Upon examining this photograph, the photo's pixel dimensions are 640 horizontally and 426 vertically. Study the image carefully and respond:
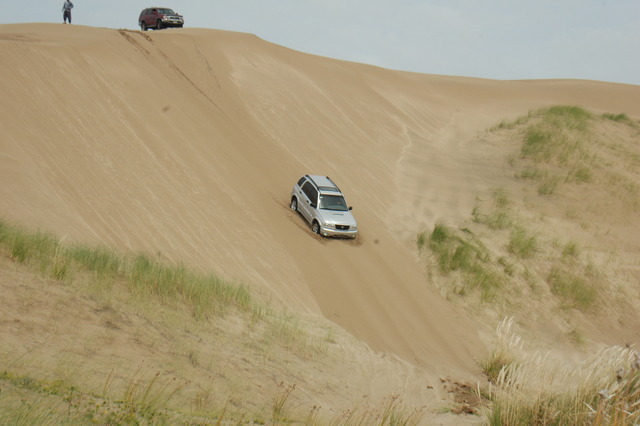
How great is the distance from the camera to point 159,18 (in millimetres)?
42562

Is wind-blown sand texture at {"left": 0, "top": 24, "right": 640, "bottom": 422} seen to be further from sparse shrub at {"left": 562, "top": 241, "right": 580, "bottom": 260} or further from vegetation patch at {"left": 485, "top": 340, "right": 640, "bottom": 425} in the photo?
vegetation patch at {"left": 485, "top": 340, "right": 640, "bottom": 425}

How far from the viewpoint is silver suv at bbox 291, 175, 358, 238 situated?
953 inches

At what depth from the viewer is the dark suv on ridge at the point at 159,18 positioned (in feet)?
140

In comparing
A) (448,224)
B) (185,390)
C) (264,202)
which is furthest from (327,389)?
(448,224)

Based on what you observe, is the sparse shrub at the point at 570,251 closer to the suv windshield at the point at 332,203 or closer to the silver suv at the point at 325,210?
the silver suv at the point at 325,210

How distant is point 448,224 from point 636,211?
10.8 metres

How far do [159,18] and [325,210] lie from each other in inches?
953

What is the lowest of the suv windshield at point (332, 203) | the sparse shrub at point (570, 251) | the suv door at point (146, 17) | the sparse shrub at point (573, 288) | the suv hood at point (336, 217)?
the sparse shrub at point (573, 288)

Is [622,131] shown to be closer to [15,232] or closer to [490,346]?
[490,346]

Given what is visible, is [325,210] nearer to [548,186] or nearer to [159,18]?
[548,186]

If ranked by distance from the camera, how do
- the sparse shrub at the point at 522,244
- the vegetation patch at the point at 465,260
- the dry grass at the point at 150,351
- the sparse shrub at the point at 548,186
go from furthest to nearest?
1. the sparse shrub at the point at 548,186
2. the sparse shrub at the point at 522,244
3. the vegetation patch at the point at 465,260
4. the dry grass at the point at 150,351

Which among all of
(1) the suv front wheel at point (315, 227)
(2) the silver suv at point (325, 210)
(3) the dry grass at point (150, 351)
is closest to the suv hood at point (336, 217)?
(2) the silver suv at point (325, 210)

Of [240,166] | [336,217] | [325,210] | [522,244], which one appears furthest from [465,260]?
[240,166]

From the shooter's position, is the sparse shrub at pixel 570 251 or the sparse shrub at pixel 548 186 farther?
the sparse shrub at pixel 548 186
